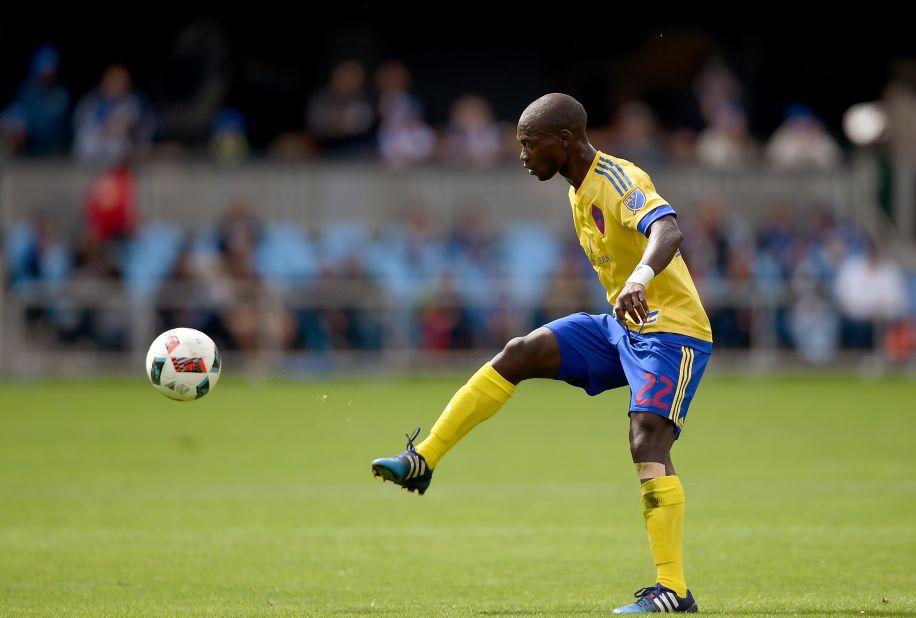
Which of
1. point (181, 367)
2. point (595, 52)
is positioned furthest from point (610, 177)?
point (595, 52)

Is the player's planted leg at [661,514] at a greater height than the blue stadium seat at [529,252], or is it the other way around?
the blue stadium seat at [529,252]

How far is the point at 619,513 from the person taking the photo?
10.8 m

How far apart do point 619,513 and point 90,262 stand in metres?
13.4

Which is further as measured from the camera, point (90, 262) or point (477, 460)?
point (90, 262)

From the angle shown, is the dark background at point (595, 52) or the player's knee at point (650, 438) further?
the dark background at point (595, 52)

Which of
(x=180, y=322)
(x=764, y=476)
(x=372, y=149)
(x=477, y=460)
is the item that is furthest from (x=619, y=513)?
(x=372, y=149)

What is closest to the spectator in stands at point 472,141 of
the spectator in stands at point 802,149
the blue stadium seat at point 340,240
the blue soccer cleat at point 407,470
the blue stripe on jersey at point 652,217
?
the blue stadium seat at point 340,240

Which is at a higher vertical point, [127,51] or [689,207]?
[127,51]

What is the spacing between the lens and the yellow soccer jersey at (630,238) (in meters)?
7.24

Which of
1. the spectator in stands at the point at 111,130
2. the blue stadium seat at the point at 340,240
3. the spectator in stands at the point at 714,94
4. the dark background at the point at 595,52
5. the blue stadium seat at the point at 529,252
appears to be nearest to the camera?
the blue stadium seat at the point at 340,240

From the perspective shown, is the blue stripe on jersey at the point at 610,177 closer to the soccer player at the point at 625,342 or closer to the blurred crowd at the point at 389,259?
the soccer player at the point at 625,342

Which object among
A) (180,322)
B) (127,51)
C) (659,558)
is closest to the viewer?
(659,558)

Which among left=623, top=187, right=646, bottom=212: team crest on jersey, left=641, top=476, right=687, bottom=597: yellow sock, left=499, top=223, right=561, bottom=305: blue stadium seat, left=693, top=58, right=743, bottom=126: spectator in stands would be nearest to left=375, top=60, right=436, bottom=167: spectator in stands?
left=499, top=223, right=561, bottom=305: blue stadium seat

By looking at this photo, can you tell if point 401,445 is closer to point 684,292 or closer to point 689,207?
point 684,292
